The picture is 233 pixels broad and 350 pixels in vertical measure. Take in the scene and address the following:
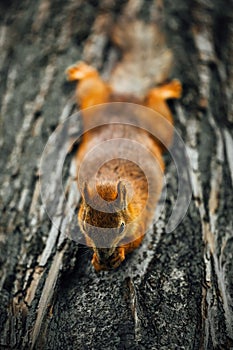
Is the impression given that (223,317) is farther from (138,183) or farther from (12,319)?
(12,319)

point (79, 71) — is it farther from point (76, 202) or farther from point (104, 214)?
point (104, 214)

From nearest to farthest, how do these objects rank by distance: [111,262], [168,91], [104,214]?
[104,214] < [111,262] < [168,91]

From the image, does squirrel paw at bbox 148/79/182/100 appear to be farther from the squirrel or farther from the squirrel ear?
the squirrel ear

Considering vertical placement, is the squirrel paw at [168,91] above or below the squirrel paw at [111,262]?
above

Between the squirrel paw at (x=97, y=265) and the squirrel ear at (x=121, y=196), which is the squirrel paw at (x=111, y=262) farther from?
the squirrel ear at (x=121, y=196)

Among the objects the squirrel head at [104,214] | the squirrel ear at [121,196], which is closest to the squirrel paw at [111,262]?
the squirrel head at [104,214]

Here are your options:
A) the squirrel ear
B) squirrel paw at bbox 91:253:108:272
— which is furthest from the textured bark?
the squirrel ear

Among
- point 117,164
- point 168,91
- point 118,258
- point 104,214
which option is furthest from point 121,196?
point 168,91
